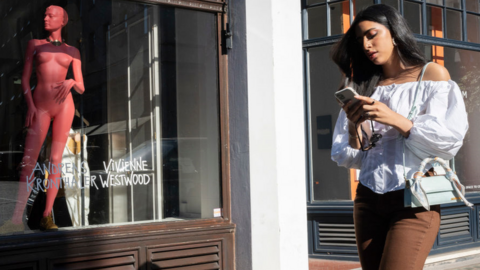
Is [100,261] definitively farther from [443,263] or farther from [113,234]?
[443,263]

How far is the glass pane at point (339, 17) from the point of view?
23.2 ft

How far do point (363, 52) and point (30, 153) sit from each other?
2.95 m

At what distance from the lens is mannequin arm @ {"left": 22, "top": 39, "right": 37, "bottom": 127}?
14.5 feet

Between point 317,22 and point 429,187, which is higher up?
point 317,22

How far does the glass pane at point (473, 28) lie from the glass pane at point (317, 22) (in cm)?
230

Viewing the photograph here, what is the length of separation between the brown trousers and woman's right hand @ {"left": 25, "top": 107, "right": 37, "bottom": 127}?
301 centimetres

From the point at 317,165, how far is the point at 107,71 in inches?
135

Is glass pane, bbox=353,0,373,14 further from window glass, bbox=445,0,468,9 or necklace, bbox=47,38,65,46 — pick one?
necklace, bbox=47,38,65,46

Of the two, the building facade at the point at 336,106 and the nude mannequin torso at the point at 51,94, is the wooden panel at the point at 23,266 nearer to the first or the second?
the nude mannequin torso at the point at 51,94

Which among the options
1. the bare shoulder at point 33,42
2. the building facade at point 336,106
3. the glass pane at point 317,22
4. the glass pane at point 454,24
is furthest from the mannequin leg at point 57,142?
the glass pane at point 454,24

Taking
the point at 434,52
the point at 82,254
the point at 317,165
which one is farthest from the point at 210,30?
the point at 434,52

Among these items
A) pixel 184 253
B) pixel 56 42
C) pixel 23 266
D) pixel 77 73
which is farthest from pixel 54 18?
pixel 184 253

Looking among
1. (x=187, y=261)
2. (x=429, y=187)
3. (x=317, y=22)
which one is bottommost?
(x=187, y=261)

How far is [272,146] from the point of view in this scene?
4898mm
